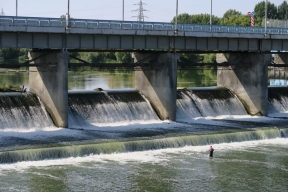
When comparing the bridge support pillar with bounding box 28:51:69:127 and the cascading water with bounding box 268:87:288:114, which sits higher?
the bridge support pillar with bounding box 28:51:69:127

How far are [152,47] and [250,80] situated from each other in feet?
45.4

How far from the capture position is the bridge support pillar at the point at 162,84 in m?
63.3

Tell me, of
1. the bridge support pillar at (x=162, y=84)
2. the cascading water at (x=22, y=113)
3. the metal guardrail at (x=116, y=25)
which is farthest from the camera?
the bridge support pillar at (x=162, y=84)

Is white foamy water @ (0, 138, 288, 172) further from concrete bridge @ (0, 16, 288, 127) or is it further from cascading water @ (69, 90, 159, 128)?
cascading water @ (69, 90, 159, 128)

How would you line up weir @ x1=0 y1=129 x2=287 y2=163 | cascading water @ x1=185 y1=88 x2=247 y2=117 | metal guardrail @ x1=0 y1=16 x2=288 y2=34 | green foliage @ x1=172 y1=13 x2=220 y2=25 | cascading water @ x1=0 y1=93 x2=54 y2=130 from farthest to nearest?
green foliage @ x1=172 y1=13 x2=220 y2=25 < cascading water @ x1=185 y1=88 x2=247 y2=117 < metal guardrail @ x1=0 y1=16 x2=288 y2=34 < cascading water @ x1=0 y1=93 x2=54 y2=130 < weir @ x1=0 y1=129 x2=287 y2=163

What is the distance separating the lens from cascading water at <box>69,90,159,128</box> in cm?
5850

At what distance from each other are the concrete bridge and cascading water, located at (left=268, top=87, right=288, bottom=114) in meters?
3.83

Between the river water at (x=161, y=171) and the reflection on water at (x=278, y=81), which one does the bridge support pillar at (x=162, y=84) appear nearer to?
the river water at (x=161, y=171)

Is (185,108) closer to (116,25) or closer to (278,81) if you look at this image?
(116,25)

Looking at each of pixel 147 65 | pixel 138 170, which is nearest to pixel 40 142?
pixel 138 170

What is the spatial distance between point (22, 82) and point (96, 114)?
34.8m

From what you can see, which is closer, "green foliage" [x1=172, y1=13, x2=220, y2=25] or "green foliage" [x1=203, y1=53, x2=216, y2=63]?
"green foliage" [x1=203, y1=53, x2=216, y2=63]

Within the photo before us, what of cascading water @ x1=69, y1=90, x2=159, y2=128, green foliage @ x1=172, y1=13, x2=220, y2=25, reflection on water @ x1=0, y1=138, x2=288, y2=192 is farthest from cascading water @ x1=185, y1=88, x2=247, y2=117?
green foliage @ x1=172, y1=13, x2=220, y2=25

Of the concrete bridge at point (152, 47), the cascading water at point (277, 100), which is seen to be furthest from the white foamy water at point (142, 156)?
the cascading water at point (277, 100)
